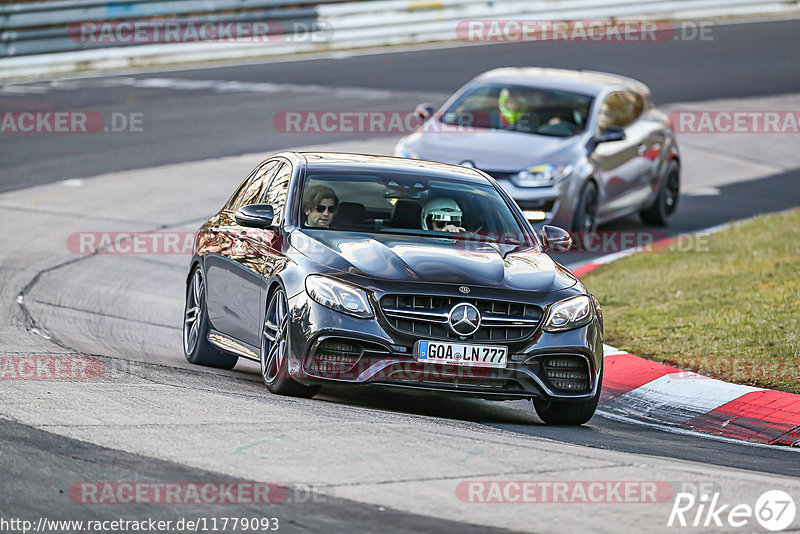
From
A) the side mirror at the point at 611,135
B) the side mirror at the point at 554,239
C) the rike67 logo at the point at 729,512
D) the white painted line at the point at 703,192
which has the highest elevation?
the side mirror at the point at 611,135

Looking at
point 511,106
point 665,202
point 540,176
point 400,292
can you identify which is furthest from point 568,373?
point 665,202

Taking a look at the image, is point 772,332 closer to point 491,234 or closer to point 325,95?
point 491,234

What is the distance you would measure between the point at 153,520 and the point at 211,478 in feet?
1.89

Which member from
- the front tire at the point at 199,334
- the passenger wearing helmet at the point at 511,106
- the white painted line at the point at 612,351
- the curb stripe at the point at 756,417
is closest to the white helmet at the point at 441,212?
the front tire at the point at 199,334

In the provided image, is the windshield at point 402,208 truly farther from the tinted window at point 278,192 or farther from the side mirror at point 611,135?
the side mirror at point 611,135

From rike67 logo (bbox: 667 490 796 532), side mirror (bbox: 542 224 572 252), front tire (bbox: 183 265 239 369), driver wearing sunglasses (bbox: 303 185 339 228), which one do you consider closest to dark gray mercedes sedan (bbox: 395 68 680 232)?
side mirror (bbox: 542 224 572 252)

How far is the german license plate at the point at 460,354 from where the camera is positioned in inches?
313

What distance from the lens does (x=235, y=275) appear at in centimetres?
934

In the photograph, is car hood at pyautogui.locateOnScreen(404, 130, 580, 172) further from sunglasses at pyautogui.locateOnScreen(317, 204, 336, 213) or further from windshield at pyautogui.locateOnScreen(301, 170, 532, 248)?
sunglasses at pyautogui.locateOnScreen(317, 204, 336, 213)

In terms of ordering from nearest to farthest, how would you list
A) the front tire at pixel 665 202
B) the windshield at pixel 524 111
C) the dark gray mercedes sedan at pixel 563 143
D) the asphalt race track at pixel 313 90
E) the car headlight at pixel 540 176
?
the car headlight at pixel 540 176
the dark gray mercedes sedan at pixel 563 143
the windshield at pixel 524 111
the front tire at pixel 665 202
the asphalt race track at pixel 313 90

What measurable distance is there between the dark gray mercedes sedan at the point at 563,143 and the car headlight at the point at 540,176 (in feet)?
0.04

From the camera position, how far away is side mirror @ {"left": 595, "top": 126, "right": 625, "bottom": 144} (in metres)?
16.3

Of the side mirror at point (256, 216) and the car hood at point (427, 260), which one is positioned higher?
the side mirror at point (256, 216)

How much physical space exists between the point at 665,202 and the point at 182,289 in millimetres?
7540
